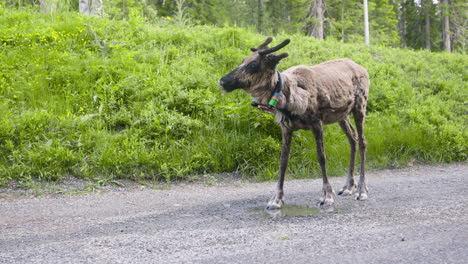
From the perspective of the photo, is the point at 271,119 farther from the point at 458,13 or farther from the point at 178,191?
the point at 458,13

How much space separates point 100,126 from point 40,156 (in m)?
1.45

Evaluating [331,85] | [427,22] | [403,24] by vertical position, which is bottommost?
[331,85]

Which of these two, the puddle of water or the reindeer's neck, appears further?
the reindeer's neck

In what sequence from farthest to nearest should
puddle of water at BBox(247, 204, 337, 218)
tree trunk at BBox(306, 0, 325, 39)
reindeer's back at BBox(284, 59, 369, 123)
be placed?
tree trunk at BBox(306, 0, 325, 39) → reindeer's back at BBox(284, 59, 369, 123) → puddle of water at BBox(247, 204, 337, 218)

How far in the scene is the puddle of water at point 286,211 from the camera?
17.1 feet

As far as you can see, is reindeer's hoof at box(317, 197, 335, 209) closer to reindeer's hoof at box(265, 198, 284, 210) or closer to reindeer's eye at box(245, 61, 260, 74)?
reindeer's hoof at box(265, 198, 284, 210)

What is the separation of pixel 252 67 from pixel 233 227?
1905mm

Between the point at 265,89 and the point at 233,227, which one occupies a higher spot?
the point at 265,89

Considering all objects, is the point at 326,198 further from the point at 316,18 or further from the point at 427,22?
the point at 427,22

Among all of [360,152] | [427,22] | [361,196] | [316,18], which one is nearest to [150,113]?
[360,152]

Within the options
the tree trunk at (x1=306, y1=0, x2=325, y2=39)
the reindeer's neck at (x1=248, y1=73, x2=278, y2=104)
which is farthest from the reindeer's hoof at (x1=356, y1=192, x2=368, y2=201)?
the tree trunk at (x1=306, y1=0, x2=325, y2=39)

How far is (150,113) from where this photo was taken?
28.8 feet

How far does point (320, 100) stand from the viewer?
5.98m

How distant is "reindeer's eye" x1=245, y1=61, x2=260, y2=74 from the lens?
5281mm
